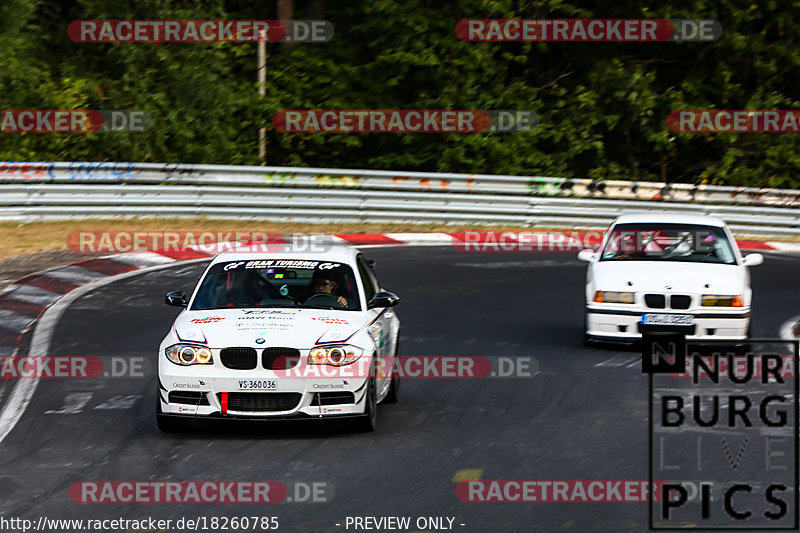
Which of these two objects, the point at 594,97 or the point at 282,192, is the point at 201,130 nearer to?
the point at 282,192

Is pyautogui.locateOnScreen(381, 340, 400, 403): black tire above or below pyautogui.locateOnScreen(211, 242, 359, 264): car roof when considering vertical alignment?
below

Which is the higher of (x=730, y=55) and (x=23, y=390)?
(x=730, y=55)

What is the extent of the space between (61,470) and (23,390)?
2909 millimetres

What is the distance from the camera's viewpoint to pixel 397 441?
951 cm

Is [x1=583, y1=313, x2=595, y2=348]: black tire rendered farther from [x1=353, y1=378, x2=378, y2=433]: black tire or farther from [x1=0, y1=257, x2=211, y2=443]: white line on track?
[x1=0, y1=257, x2=211, y2=443]: white line on track

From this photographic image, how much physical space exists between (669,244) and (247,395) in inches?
263

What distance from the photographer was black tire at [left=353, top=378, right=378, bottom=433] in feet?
31.7

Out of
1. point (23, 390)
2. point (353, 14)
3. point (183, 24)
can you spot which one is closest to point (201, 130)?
point (183, 24)

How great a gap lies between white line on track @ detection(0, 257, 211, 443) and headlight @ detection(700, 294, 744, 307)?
6757mm

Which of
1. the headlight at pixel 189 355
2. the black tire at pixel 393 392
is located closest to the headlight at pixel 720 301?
the black tire at pixel 393 392

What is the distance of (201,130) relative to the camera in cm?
2931

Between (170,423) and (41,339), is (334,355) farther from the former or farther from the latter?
(41,339)

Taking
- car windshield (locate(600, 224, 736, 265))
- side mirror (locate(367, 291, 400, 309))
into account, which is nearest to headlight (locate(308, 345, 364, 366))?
side mirror (locate(367, 291, 400, 309))

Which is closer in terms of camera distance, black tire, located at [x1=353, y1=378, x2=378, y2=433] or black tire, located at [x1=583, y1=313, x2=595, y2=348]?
black tire, located at [x1=353, y1=378, x2=378, y2=433]
